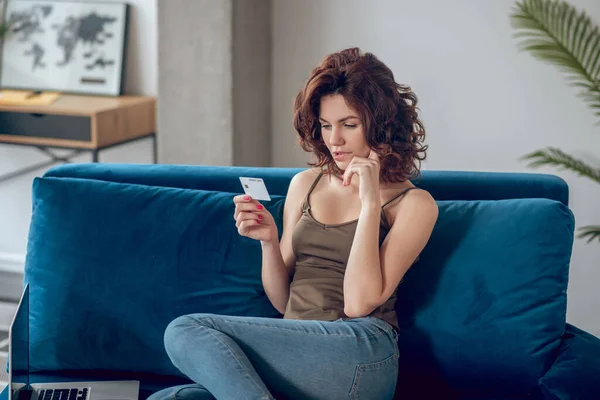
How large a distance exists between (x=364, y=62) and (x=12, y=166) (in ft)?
9.66

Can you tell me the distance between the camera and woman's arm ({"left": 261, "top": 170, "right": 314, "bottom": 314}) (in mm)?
1919

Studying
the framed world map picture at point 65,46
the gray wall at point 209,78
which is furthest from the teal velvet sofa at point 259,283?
the framed world map picture at point 65,46

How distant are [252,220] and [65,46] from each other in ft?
8.11

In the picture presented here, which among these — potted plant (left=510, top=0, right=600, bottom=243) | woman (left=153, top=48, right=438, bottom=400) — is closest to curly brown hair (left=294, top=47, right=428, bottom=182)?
woman (left=153, top=48, right=438, bottom=400)

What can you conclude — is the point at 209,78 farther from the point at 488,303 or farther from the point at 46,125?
the point at 488,303

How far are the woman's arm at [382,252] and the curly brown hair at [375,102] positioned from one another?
9 cm

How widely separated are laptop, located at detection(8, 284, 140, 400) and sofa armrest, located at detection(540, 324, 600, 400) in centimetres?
94

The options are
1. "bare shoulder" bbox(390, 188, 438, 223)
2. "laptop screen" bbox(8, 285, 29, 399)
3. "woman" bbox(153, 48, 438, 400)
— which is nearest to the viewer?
"laptop screen" bbox(8, 285, 29, 399)

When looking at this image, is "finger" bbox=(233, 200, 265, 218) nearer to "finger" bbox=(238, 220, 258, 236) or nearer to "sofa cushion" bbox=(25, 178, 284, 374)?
"finger" bbox=(238, 220, 258, 236)

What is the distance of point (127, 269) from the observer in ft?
6.57

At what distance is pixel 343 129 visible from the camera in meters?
1.86

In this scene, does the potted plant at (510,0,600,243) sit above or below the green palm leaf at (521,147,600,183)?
above

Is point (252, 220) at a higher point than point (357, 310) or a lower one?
higher

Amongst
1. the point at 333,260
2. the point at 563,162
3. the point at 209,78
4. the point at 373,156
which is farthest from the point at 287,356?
the point at 209,78
